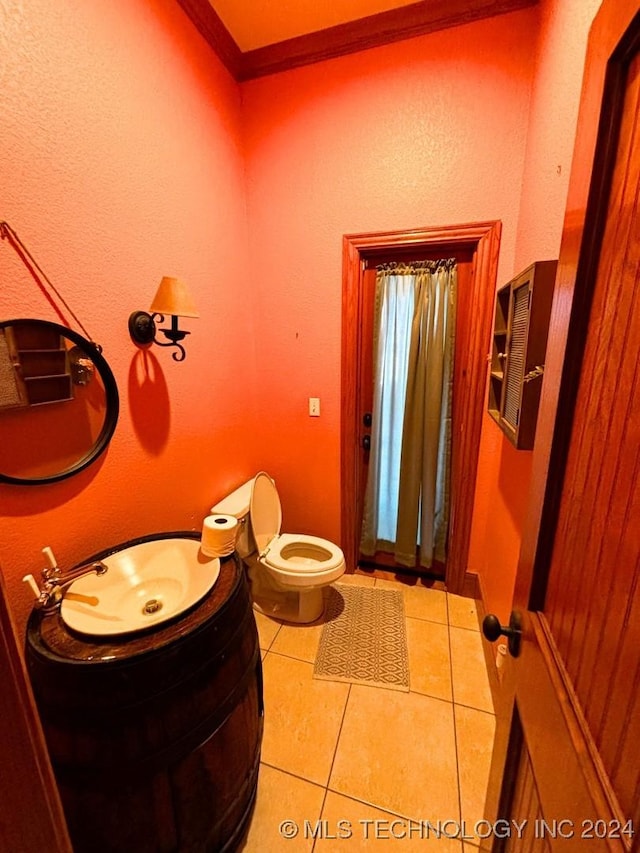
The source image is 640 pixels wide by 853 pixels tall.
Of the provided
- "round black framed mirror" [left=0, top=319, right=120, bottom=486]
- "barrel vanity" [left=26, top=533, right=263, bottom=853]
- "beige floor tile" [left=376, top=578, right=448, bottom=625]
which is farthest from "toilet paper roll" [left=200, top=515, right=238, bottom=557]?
"beige floor tile" [left=376, top=578, right=448, bottom=625]

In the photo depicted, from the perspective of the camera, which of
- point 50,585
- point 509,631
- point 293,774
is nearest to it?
point 509,631

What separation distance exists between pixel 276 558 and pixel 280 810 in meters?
0.90

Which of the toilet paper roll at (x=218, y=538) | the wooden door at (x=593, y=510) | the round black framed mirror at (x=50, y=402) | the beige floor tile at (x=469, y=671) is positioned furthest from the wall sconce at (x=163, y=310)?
the beige floor tile at (x=469, y=671)

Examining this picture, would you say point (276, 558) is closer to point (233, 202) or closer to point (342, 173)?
point (233, 202)

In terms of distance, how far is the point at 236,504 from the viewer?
Result: 5.90 ft

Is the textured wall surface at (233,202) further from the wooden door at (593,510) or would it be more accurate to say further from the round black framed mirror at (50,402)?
the wooden door at (593,510)

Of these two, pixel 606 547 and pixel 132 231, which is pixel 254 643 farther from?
pixel 132 231

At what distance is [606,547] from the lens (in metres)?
0.45

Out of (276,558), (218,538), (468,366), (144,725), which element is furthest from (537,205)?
(144,725)

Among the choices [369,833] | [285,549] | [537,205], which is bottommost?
[369,833]

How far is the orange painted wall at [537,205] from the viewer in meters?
1.10

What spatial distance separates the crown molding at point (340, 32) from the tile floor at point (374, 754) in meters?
2.98

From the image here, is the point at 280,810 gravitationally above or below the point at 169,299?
below

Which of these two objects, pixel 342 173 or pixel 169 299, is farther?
pixel 342 173
